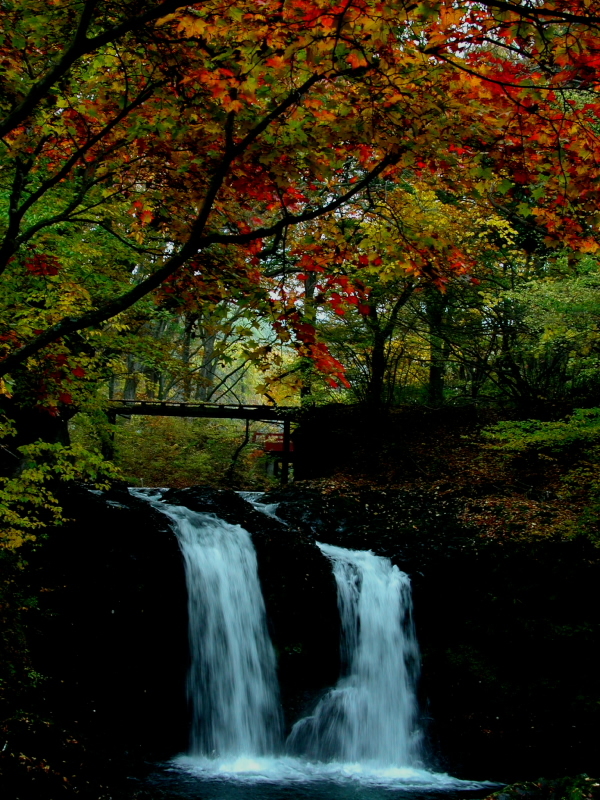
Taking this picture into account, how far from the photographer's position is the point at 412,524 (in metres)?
10.7

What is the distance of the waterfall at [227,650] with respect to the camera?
7.90m

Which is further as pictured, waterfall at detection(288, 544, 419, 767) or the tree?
waterfall at detection(288, 544, 419, 767)

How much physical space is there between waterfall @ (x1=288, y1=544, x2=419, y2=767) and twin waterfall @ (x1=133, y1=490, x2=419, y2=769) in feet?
0.05

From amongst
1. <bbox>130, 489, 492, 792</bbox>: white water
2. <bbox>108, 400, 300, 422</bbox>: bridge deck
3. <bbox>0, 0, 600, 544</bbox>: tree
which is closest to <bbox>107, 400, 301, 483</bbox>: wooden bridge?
<bbox>108, 400, 300, 422</bbox>: bridge deck

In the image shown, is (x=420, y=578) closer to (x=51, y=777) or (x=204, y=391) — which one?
(x=51, y=777)

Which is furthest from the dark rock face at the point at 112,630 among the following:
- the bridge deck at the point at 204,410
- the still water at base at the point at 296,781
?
the bridge deck at the point at 204,410

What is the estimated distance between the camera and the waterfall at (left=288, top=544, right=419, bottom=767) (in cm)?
794

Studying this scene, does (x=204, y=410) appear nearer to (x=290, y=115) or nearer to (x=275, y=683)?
(x=275, y=683)

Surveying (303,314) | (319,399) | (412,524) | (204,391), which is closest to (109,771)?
(303,314)

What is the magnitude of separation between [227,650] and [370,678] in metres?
2.13

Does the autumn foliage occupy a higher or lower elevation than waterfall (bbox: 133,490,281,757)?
higher

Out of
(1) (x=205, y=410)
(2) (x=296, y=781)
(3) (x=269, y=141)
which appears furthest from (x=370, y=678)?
(1) (x=205, y=410)

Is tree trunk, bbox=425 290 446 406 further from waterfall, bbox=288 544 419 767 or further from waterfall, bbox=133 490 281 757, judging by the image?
waterfall, bbox=133 490 281 757

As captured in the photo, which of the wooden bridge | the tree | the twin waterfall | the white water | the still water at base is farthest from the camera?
the wooden bridge
